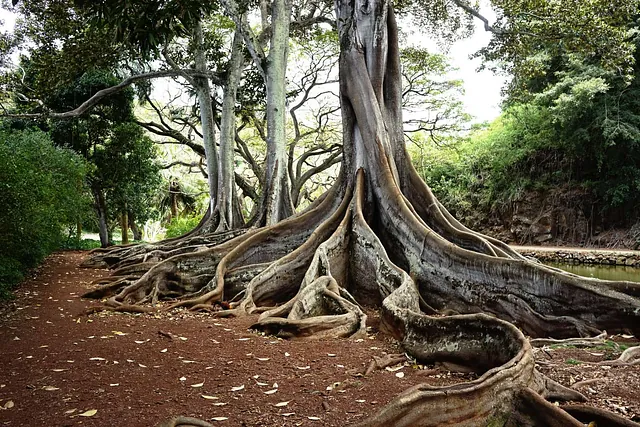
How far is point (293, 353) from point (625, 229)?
68.7 feet

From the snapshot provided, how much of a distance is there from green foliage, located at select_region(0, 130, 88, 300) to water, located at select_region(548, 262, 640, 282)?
1371 centimetres

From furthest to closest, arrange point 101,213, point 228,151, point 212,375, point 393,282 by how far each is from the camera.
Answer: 1. point 101,213
2. point 228,151
3. point 393,282
4. point 212,375

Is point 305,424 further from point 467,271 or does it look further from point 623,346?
point 467,271

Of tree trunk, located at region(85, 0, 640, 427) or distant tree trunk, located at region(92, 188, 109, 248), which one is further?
distant tree trunk, located at region(92, 188, 109, 248)

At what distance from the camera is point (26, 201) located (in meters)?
7.10

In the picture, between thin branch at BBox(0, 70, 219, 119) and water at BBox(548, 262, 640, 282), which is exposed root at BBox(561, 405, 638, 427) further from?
thin branch at BBox(0, 70, 219, 119)

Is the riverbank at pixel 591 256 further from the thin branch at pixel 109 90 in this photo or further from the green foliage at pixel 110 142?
the green foliage at pixel 110 142

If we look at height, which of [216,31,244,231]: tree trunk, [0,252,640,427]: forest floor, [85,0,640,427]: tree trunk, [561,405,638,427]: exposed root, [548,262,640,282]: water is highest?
[216,31,244,231]: tree trunk

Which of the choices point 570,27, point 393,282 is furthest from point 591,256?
point 393,282

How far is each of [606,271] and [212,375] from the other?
15.1 metres

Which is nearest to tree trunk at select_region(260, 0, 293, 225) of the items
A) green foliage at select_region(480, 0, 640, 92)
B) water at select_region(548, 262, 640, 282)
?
green foliage at select_region(480, 0, 640, 92)

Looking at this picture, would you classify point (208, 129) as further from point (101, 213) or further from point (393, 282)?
point (393, 282)

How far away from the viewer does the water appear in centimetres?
1312

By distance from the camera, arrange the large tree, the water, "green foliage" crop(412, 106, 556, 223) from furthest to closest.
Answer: "green foliage" crop(412, 106, 556, 223), the water, the large tree
